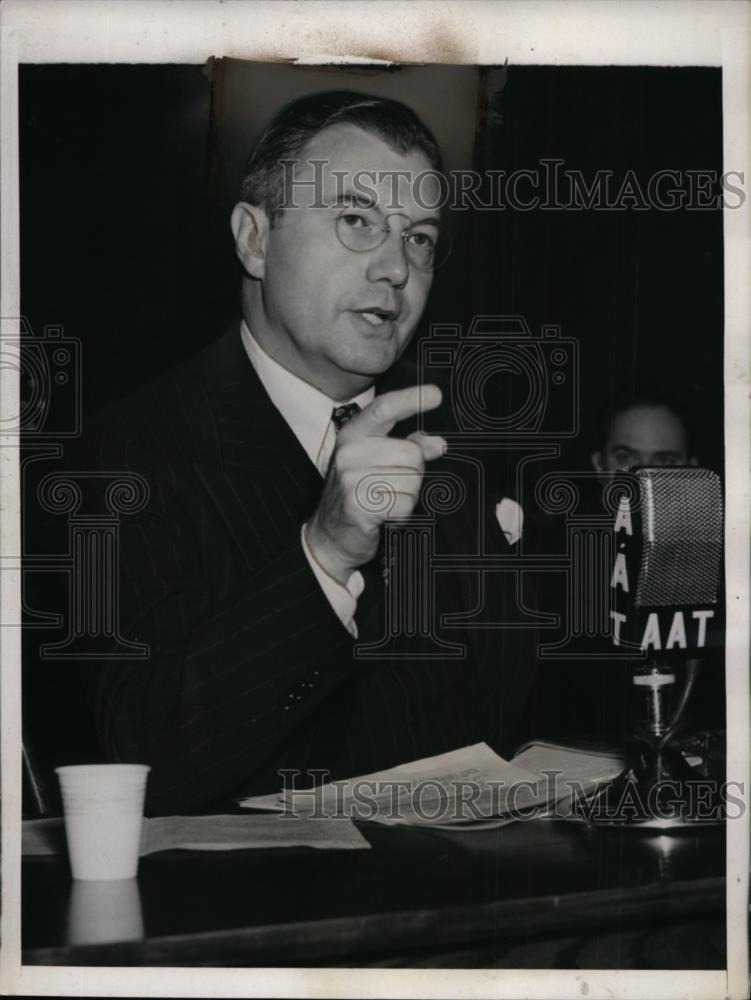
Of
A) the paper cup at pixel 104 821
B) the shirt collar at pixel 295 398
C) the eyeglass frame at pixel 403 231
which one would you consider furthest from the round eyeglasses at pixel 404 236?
the paper cup at pixel 104 821

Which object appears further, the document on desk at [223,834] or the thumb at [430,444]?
the thumb at [430,444]

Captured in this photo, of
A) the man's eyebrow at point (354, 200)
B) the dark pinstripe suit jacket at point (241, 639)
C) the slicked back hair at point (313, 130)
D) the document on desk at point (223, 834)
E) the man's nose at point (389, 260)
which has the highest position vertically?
the slicked back hair at point (313, 130)

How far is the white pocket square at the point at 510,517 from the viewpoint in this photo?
189cm

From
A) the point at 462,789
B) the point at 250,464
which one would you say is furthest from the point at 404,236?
the point at 462,789

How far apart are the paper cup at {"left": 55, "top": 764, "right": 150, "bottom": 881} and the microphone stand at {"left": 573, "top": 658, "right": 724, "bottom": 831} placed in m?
0.64

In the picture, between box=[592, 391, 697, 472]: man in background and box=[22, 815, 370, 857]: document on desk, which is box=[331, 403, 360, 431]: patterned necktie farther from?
box=[22, 815, 370, 857]: document on desk

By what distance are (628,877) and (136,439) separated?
94 cm

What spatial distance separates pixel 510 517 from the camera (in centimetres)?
189

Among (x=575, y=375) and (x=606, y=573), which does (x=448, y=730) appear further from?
(x=575, y=375)

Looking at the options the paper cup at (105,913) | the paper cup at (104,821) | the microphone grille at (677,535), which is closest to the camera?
the paper cup at (105,913)

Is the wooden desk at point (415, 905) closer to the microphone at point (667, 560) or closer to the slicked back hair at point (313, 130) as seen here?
the microphone at point (667, 560)

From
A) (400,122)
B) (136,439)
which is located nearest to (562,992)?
(136,439)

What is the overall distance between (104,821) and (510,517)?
2.38 feet

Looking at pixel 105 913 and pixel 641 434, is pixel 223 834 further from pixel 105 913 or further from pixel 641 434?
pixel 641 434
